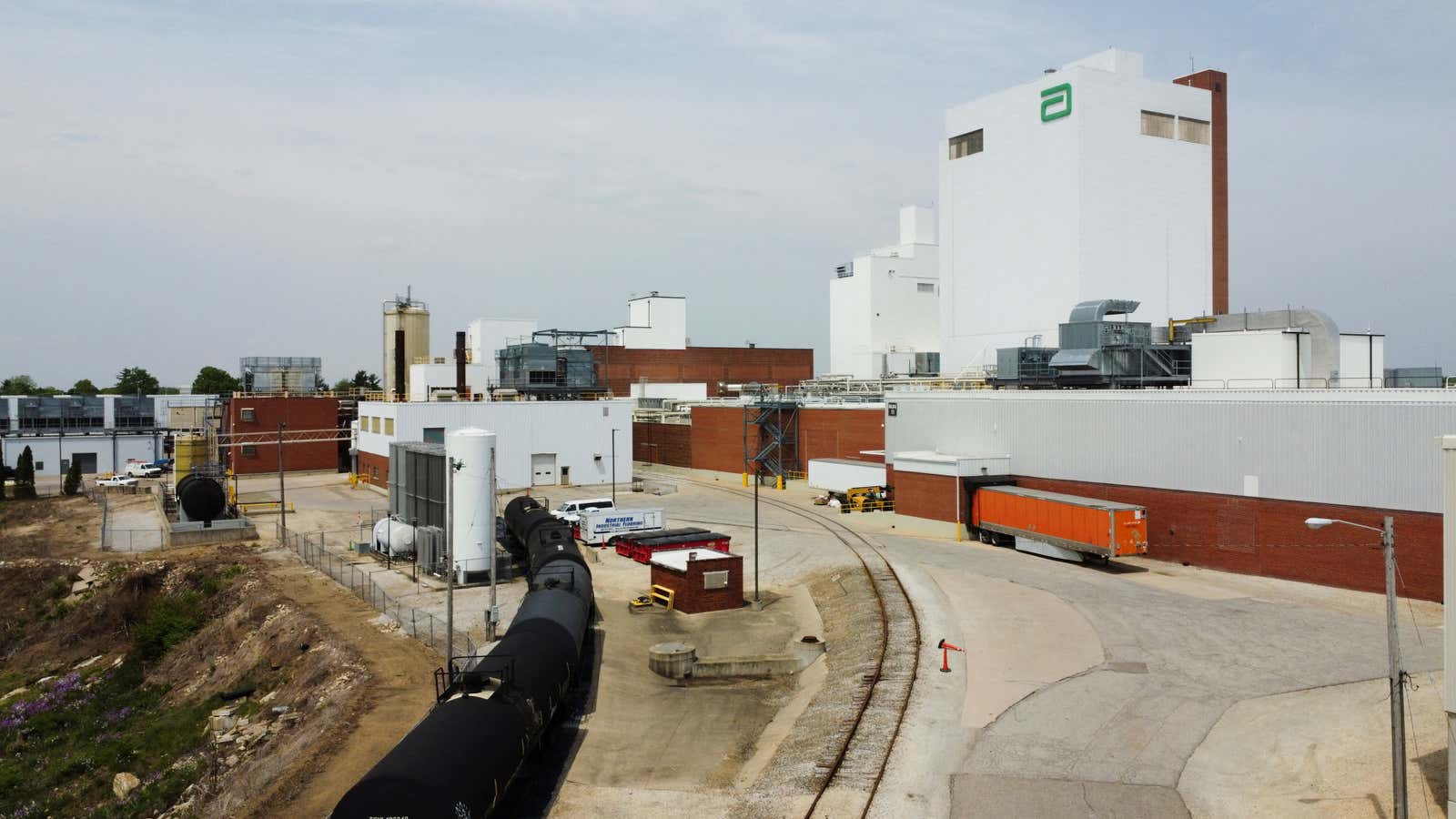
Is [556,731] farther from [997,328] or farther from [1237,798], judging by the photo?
[997,328]

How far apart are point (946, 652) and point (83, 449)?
10224 centimetres

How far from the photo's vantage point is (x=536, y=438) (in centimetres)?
7281

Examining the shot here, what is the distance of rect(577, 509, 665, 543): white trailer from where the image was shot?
50.6m

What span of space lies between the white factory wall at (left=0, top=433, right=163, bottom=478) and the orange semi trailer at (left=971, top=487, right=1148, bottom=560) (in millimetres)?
89349

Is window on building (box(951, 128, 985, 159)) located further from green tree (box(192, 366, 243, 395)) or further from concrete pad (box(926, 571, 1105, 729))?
green tree (box(192, 366, 243, 395))

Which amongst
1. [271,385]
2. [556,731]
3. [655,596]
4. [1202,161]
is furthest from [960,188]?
[556,731]

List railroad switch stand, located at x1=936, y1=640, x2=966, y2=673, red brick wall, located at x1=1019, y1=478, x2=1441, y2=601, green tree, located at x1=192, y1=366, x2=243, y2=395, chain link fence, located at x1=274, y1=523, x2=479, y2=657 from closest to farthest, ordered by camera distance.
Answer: railroad switch stand, located at x1=936, y1=640, x2=966, y2=673, chain link fence, located at x1=274, y1=523, x2=479, y2=657, red brick wall, located at x1=1019, y1=478, x2=1441, y2=601, green tree, located at x1=192, y1=366, x2=243, y2=395

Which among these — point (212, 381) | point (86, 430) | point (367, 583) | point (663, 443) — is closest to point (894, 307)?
point (663, 443)

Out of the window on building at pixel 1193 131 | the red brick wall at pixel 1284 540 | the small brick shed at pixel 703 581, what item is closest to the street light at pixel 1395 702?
the red brick wall at pixel 1284 540

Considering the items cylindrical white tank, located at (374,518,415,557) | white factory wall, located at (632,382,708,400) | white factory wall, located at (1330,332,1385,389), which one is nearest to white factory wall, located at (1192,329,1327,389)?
white factory wall, located at (1330,332,1385,389)

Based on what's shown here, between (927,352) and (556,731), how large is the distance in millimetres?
79005

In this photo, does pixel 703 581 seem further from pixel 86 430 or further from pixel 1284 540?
pixel 86 430

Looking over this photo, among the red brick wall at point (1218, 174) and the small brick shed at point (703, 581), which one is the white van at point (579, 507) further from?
the red brick wall at point (1218, 174)

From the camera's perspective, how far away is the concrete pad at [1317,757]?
1948 cm
